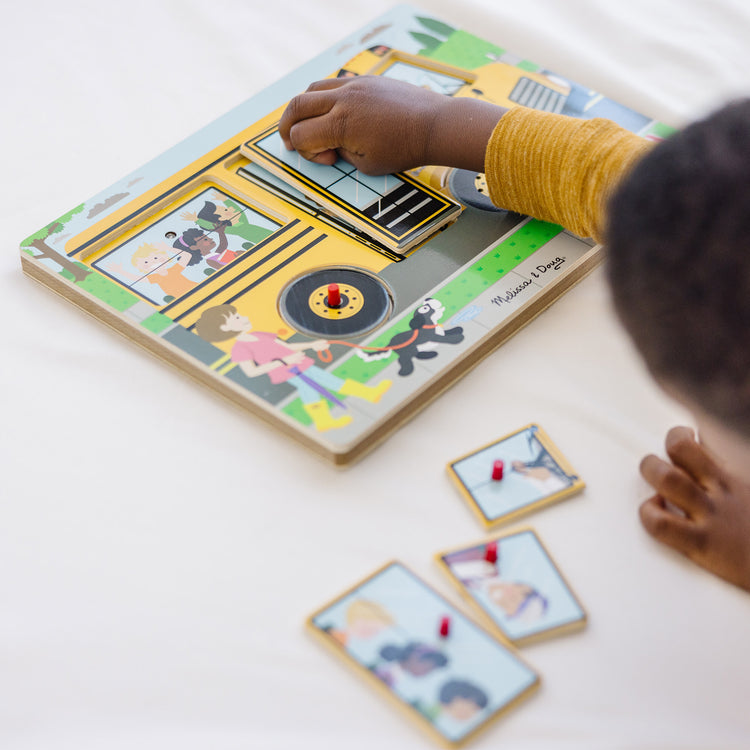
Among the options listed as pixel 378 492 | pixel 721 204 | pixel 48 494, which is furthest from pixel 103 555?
pixel 721 204

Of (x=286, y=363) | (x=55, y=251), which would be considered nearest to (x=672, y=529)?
(x=286, y=363)

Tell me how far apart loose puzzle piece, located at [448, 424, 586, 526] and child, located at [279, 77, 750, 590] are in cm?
6

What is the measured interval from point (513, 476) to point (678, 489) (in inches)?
4.0

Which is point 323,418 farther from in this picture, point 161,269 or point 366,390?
point 161,269

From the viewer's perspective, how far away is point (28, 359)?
2.39 ft

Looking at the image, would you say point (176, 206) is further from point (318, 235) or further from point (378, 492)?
point (378, 492)

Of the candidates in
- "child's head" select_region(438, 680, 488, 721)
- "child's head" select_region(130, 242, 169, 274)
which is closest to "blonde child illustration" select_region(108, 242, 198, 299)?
"child's head" select_region(130, 242, 169, 274)

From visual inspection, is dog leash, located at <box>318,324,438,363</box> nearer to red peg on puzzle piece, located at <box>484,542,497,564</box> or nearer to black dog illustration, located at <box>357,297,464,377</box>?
black dog illustration, located at <box>357,297,464,377</box>

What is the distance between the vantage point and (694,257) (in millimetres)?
456

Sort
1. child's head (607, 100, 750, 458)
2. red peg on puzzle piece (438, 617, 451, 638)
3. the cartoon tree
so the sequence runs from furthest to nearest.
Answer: the cartoon tree < red peg on puzzle piece (438, 617, 451, 638) < child's head (607, 100, 750, 458)

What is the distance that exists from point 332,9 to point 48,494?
0.63 meters

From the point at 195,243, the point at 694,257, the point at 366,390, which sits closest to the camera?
the point at 694,257

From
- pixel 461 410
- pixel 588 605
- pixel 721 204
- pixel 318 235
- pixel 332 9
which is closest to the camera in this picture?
pixel 721 204

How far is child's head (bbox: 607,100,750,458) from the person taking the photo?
45cm
